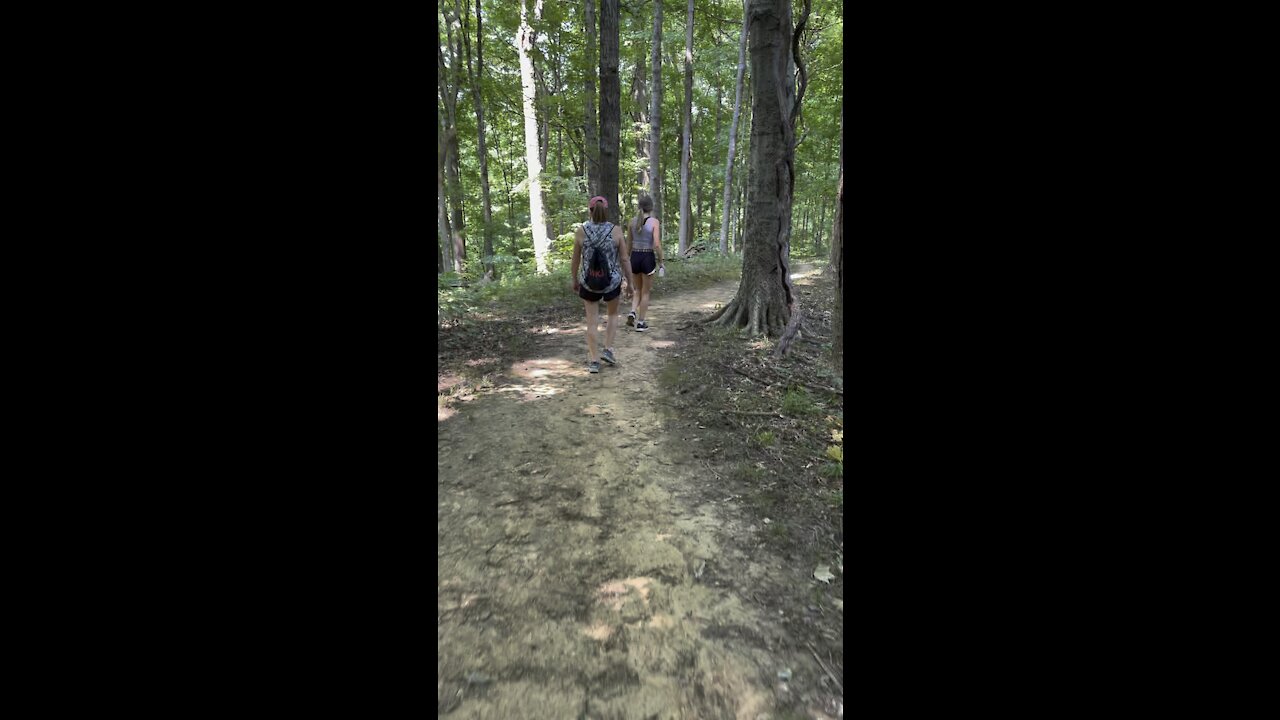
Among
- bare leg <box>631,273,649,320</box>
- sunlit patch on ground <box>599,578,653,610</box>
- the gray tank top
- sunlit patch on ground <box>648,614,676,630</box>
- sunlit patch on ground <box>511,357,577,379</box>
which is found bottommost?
sunlit patch on ground <box>648,614,676,630</box>

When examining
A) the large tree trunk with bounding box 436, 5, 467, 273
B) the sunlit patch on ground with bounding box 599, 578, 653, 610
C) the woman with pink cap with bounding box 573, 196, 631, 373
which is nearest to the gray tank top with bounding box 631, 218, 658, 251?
the woman with pink cap with bounding box 573, 196, 631, 373

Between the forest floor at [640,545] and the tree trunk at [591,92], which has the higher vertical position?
the tree trunk at [591,92]

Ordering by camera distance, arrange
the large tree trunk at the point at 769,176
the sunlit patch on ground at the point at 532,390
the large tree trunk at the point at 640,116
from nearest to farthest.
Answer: the sunlit patch on ground at the point at 532,390
the large tree trunk at the point at 769,176
the large tree trunk at the point at 640,116

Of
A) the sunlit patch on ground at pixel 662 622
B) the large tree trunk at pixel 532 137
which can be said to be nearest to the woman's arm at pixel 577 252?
the sunlit patch on ground at pixel 662 622

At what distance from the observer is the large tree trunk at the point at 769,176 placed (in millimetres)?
7297

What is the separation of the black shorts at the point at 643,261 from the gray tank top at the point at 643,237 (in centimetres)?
7

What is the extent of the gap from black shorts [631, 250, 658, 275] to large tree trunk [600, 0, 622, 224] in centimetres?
236

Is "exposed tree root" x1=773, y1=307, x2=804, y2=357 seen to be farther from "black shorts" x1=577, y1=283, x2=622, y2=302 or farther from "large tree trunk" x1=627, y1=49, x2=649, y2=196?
"large tree trunk" x1=627, y1=49, x2=649, y2=196

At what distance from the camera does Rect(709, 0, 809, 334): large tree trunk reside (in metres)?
7.30

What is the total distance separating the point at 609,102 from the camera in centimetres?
1044

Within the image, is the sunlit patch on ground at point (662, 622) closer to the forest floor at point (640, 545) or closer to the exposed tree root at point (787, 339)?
the forest floor at point (640, 545)

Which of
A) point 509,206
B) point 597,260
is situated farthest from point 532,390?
point 509,206
